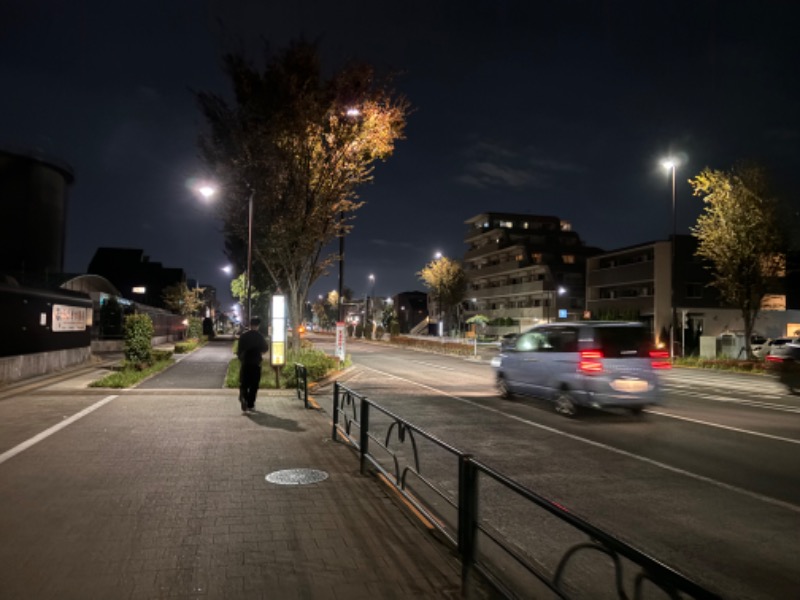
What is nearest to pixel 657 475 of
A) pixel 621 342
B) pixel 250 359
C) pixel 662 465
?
pixel 662 465

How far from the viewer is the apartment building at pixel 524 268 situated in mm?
60094

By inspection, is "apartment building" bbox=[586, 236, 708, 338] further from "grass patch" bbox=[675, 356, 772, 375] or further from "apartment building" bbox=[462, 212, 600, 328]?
"grass patch" bbox=[675, 356, 772, 375]

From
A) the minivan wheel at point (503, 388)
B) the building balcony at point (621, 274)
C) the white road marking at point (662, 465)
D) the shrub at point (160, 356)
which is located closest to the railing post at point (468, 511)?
the white road marking at point (662, 465)

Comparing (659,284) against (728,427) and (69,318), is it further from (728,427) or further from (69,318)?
(69,318)

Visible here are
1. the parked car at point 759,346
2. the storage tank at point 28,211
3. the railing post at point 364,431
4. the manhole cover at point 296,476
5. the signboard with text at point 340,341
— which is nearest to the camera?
the manhole cover at point 296,476

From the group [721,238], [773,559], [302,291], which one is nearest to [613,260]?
[721,238]

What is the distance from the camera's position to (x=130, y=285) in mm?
80938

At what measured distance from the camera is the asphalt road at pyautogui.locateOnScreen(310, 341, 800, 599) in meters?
4.82

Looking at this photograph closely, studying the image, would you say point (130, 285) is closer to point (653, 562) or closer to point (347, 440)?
point (347, 440)

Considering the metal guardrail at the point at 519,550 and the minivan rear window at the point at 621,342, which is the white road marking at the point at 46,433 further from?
the minivan rear window at the point at 621,342

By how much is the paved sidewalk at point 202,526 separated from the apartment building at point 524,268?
51545mm

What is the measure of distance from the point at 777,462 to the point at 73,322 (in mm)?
21720

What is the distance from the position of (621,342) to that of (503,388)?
3.89m

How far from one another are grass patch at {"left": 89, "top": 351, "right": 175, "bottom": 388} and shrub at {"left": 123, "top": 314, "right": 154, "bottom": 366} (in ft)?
0.92
